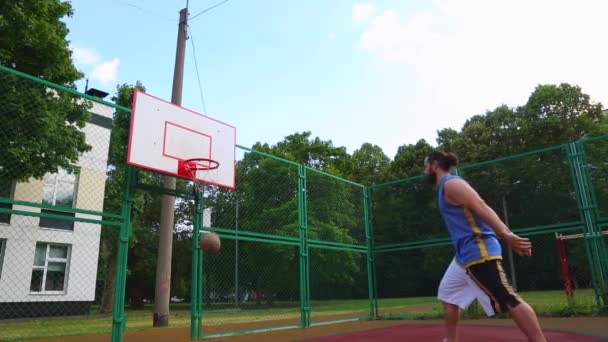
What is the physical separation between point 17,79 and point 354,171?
27.0 meters

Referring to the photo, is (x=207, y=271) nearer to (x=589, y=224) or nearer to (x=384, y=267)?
(x=384, y=267)

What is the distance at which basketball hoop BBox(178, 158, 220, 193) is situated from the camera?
678cm

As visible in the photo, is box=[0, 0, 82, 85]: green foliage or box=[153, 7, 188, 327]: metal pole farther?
box=[0, 0, 82, 85]: green foliage

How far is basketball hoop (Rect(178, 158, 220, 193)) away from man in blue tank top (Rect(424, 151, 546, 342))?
4.41 metres

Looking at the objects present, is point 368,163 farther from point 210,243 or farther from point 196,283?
point 210,243

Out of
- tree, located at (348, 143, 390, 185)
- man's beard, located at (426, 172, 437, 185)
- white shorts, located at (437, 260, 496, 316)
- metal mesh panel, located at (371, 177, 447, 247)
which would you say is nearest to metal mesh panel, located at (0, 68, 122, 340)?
man's beard, located at (426, 172, 437, 185)

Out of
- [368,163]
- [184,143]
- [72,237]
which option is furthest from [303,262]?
[368,163]

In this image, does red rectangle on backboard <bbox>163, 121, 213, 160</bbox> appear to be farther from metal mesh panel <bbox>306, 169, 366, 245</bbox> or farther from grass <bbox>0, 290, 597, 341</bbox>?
grass <bbox>0, 290, 597, 341</bbox>

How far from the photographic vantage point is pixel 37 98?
686 centimetres

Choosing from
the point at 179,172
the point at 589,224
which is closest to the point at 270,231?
the point at 179,172

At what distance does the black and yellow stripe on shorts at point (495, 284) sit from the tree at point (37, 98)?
6.24 metres

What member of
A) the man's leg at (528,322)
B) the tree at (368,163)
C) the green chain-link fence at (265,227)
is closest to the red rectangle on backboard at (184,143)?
the green chain-link fence at (265,227)

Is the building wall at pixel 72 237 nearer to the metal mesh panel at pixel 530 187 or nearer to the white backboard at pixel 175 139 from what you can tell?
the white backboard at pixel 175 139

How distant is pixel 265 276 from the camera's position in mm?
13617
